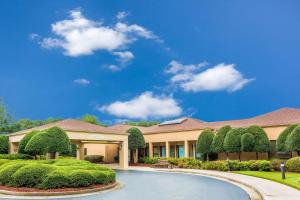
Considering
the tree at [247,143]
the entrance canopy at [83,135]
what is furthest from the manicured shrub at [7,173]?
the tree at [247,143]

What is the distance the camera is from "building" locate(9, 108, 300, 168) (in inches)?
1371

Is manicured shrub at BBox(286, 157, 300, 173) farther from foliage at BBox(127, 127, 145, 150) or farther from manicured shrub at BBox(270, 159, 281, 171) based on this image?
foliage at BBox(127, 127, 145, 150)

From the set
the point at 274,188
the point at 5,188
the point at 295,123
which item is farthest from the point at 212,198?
the point at 295,123

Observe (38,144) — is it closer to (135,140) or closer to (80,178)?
(80,178)

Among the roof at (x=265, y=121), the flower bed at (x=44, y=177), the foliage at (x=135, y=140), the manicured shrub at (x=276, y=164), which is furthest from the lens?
the foliage at (x=135, y=140)

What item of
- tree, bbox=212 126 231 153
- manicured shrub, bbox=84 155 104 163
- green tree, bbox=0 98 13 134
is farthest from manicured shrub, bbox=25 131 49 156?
green tree, bbox=0 98 13 134

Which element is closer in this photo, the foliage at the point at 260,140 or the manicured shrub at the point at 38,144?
the manicured shrub at the point at 38,144

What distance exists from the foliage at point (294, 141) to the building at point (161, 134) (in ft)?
11.5

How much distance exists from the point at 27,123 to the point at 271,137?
6803 cm

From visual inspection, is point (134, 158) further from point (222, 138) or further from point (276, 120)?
point (276, 120)

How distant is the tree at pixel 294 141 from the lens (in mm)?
28467

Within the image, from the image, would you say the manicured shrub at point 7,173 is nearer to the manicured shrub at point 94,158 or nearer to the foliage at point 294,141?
the foliage at point 294,141

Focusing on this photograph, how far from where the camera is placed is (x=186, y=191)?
1745cm

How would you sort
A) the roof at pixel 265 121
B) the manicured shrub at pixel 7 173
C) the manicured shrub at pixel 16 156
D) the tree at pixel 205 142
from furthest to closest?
1. the tree at pixel 205 142
2. the roof at pixel 265 121
3. the manicured shrub at pixel 16 156
4. the manicured shrub at pixel 7 173
